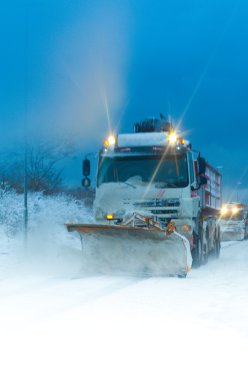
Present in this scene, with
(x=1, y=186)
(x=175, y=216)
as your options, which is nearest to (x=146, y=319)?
(x=175, y=216)

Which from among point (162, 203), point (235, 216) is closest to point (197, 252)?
point (162, 203)

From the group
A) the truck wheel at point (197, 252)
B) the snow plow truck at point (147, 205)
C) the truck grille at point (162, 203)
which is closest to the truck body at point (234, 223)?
the truck wheel at point (197, 252)

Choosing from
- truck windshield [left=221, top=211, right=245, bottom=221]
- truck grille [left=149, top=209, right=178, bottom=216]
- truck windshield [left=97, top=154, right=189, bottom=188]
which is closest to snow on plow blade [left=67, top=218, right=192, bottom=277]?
truck grille [left=149, top=209, right=178, bottom=216]

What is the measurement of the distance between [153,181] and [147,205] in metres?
0.58

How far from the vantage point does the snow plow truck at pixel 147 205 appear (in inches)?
408

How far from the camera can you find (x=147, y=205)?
1144cm

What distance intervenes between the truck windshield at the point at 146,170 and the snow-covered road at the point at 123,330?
125 inches

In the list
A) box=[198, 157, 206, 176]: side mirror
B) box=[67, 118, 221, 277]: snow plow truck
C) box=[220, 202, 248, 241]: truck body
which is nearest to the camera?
box=[67, 118, 221, 277]: snow plow truck

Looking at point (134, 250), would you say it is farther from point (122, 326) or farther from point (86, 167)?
point (122, 326)

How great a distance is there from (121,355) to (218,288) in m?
4.63

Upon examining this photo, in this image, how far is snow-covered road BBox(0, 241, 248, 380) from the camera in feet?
12.7

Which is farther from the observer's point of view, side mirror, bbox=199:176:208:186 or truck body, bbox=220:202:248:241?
truck body, bbox=220:202:248:241

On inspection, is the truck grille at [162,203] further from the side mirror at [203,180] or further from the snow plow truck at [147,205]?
the side mirror at [203,180]

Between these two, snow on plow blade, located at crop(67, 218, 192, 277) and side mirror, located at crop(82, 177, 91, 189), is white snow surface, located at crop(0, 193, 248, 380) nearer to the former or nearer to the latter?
snow on plow blade, located at crop(67, 218, 192, 277)
